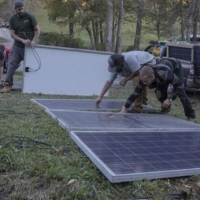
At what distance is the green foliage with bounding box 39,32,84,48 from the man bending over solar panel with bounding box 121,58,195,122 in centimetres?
2137

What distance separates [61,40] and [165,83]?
2303 centimetres

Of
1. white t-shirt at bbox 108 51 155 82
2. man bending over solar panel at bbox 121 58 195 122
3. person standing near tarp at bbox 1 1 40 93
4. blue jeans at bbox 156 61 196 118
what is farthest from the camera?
person standing near tarp at bbox 1 1 40 93

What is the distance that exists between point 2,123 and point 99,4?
20560mm

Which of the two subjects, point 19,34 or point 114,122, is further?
point 19,34

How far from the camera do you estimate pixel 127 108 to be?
6035 millimetres

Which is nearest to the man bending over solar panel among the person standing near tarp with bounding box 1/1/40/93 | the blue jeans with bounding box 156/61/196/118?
the blue jeans with bounding box 156/61/196/118

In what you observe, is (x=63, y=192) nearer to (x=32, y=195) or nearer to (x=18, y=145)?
(x=32, y=195)

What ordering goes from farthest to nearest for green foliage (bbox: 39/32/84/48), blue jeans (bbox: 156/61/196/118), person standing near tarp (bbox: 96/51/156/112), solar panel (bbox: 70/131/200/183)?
green foliage (bbox: 39/32/84/48) → person standing near tarp (bbox: 96/51/156/112) → blue jeans (bbox: 156/61/196/118) → solar panel (bbox: 70/131/200/183)

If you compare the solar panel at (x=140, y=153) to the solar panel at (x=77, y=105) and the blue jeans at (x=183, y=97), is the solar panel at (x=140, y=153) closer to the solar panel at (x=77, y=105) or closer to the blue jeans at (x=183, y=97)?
the blue jeans at (x=183, y=97)

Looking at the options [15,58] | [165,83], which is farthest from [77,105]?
[15,58]

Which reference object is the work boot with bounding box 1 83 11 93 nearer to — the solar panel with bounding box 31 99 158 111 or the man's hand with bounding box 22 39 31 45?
the man's hand with bounding box 22 39 31 45

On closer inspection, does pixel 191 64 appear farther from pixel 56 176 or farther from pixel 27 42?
pixel 56 176

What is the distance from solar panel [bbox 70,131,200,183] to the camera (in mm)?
3115

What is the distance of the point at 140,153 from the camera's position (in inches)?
140
